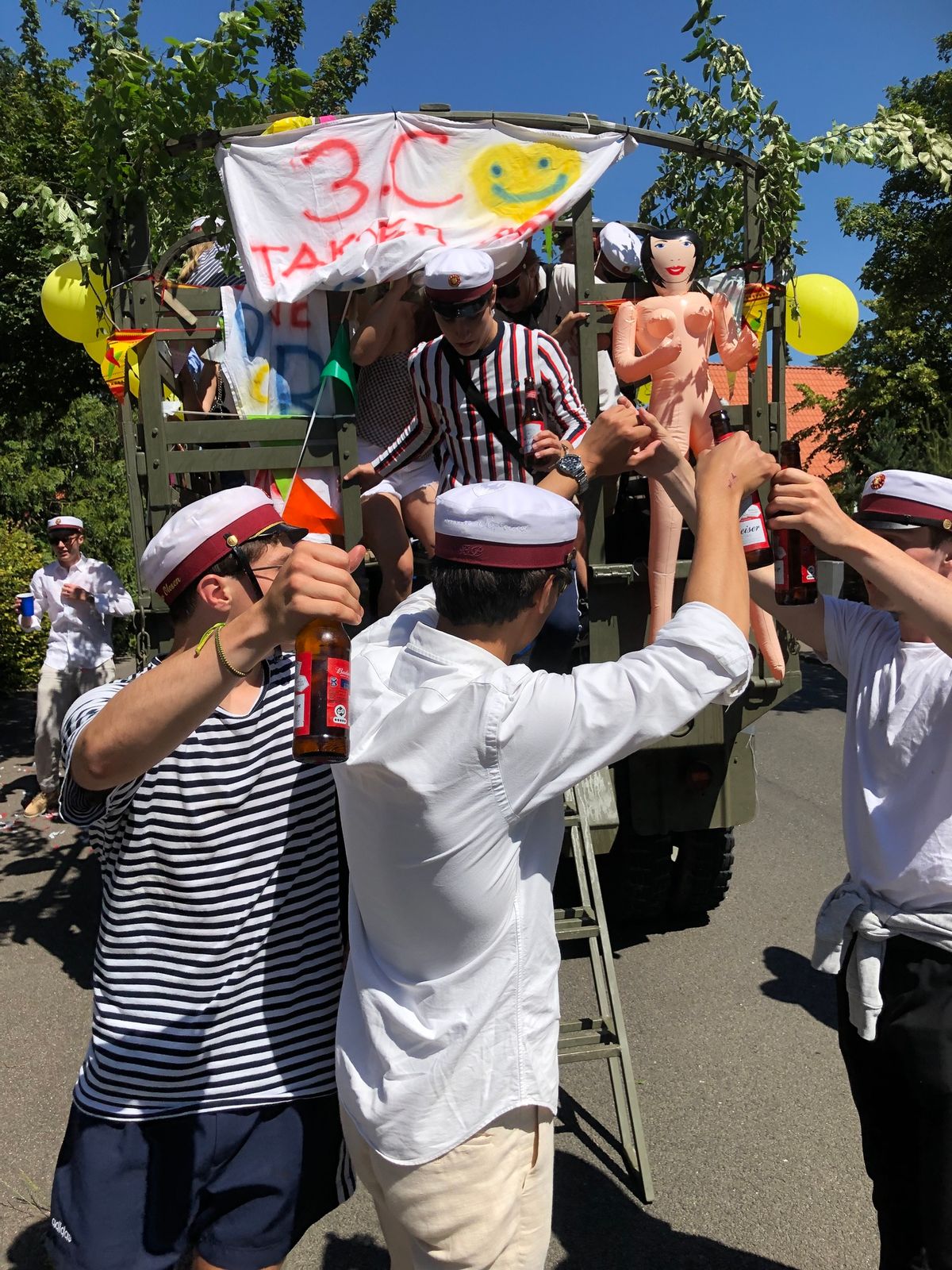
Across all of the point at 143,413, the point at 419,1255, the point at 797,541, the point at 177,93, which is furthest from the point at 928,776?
the point at 177,93

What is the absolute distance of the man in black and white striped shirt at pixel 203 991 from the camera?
1919 millimetres

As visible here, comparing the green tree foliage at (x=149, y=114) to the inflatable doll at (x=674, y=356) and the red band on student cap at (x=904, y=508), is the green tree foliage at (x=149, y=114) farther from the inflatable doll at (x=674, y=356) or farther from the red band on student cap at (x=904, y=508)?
the red band on student cap at (x=904, y=508)

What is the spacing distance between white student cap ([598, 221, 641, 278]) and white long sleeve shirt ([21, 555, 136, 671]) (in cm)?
450

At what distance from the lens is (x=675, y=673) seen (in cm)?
168

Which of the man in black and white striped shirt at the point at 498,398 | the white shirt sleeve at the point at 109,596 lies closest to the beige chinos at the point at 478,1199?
the man in black and white striped shirt at the point at 498,398

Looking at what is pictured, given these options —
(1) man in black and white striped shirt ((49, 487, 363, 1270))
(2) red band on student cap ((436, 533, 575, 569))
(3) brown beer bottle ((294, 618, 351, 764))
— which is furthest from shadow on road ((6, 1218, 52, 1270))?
(2) red band on student cap ((436, 533, 575, 569))

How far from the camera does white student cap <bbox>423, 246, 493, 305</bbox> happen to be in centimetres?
356

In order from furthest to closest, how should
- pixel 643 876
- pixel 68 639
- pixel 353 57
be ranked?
pixel 353 57 < pixel 68 639 < pixel 643 876

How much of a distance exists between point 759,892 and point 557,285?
11.5ft

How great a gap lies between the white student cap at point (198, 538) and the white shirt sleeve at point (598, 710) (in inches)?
26.0

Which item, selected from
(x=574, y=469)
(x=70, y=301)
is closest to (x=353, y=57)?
(x=70, y=301)

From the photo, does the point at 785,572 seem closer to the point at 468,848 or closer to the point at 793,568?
the point at 793,568

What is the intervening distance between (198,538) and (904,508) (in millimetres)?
1548

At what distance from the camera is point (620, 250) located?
4.80m
